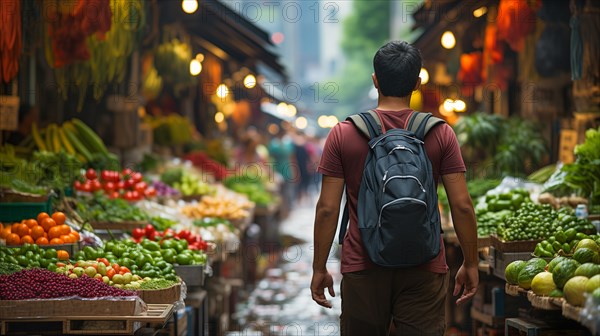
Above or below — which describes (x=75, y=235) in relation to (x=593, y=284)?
above

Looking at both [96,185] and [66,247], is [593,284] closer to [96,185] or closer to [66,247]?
[66,247]

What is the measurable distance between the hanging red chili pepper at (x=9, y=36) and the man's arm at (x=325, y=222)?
166 inches

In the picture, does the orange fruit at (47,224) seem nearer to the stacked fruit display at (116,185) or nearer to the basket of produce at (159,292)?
the basket of produce at (159,292)

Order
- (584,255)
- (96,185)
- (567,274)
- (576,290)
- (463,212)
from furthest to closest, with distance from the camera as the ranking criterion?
(96,185) < (584,255) < (567,274) < (576,290) < (463,212)

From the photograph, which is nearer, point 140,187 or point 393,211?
point 393,211

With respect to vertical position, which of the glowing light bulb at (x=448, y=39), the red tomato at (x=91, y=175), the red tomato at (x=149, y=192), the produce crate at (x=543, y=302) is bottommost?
the produce crate at (x=543, y=302)

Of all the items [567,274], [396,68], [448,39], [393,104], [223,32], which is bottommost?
[567,274]

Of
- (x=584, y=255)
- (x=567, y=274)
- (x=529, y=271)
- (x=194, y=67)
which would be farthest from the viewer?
(x=194, y=67)

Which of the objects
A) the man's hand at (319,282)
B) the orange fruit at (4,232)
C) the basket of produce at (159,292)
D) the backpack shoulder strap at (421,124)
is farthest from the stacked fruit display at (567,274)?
the orange fruit at (4,232)

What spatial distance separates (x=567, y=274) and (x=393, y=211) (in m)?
1.56

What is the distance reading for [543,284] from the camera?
19.9 ft

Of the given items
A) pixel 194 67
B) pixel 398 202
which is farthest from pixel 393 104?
pixel 194 67

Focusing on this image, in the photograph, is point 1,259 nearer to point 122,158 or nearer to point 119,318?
point 119,318

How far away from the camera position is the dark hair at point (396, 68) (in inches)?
205
